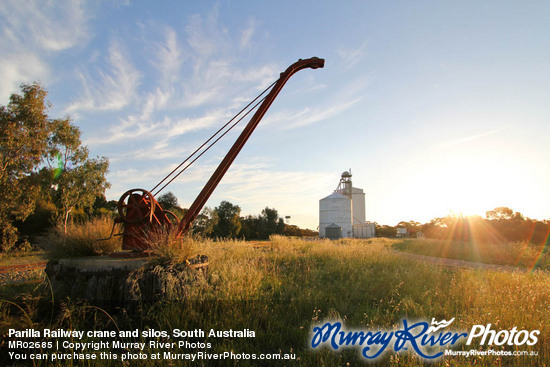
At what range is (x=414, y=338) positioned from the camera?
347 centimetres

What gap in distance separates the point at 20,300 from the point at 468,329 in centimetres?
668

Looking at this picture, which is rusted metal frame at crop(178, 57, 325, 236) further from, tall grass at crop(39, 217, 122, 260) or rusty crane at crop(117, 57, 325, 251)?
tall grass at crop(39, 217, 122, 260)

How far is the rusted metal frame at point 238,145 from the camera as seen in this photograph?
5980 millimetres

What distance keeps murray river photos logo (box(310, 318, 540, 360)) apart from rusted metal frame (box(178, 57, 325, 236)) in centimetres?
344

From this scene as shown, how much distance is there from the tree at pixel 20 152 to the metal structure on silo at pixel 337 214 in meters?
27.3

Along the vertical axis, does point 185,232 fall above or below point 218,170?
below

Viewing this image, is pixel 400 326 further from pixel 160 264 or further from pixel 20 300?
pixel 20 300

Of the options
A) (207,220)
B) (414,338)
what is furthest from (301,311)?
(207,220)

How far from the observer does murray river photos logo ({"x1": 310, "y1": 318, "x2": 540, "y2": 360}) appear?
3232mm

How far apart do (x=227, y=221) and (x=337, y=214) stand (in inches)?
531

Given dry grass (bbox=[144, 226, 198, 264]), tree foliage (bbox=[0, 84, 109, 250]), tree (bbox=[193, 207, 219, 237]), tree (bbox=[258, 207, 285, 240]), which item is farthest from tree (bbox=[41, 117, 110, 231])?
tree (bbox=[258, 207, 285, 240])

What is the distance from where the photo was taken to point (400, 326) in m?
3.87

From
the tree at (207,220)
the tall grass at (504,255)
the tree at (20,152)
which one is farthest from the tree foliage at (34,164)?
the tall grass at (504,255)

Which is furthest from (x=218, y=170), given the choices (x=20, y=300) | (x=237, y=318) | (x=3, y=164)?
(x=3, y=164)
